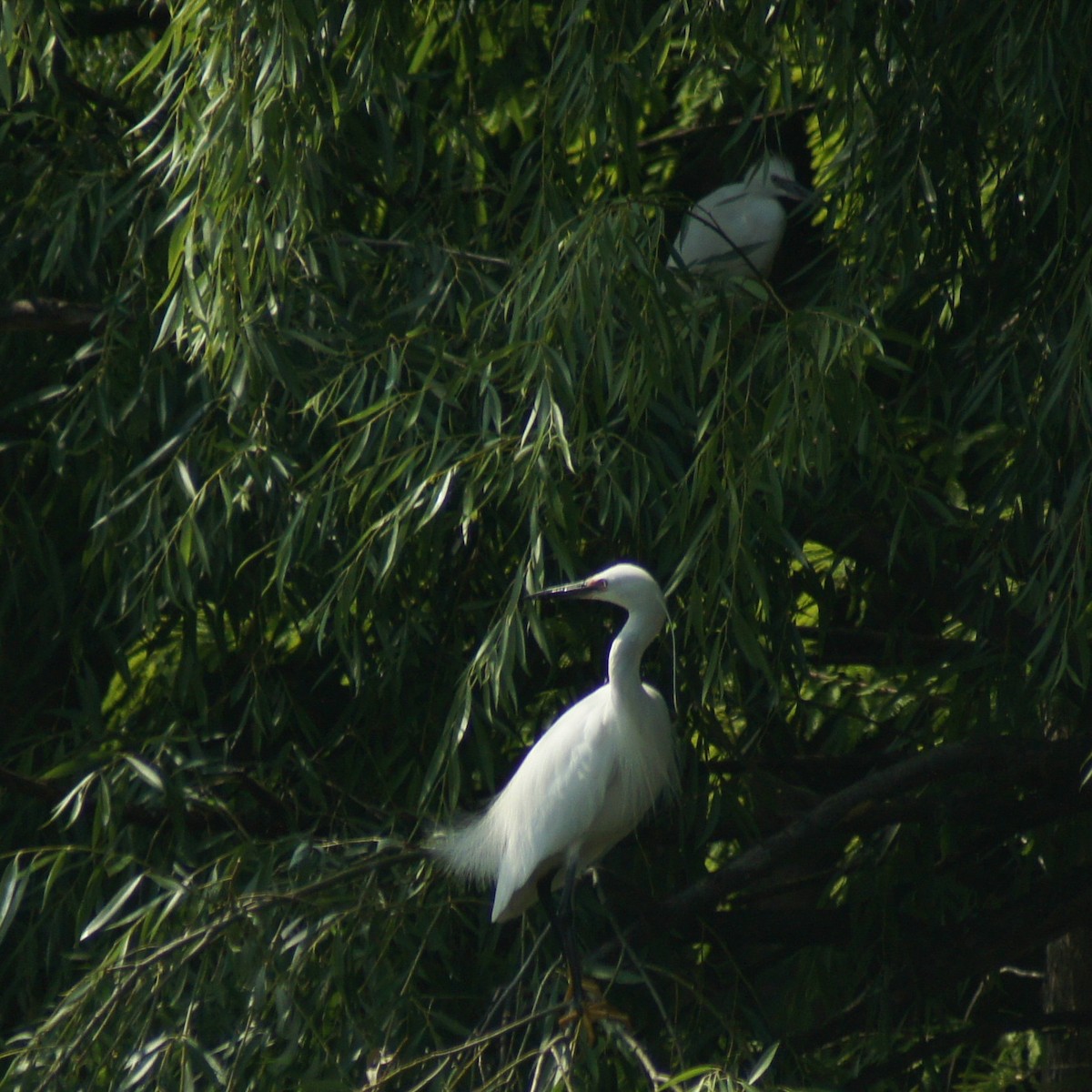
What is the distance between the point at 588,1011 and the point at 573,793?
1.31ft

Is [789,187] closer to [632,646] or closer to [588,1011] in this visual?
[632,646]

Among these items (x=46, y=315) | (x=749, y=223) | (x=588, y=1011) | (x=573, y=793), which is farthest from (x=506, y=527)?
(x=749, y=223)

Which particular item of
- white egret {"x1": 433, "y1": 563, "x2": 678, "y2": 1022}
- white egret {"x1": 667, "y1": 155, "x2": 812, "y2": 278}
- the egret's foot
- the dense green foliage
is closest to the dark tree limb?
the dense green foliage

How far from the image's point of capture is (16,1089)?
1.93 m

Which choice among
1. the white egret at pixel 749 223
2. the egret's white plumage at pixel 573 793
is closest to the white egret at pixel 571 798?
the egret's white plumage at pixel 573 793

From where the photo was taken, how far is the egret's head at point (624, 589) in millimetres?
2020

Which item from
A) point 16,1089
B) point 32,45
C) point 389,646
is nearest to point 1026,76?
point 389,646

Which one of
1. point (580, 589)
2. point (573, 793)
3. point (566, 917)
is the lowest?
point (566, 917)

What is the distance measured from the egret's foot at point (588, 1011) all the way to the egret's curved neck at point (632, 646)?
40 centimetres

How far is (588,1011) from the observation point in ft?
6.42

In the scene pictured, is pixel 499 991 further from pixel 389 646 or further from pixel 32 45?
pixel 32 45

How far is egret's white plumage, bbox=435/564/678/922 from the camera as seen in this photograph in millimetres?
2221

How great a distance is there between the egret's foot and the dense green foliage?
4 cm

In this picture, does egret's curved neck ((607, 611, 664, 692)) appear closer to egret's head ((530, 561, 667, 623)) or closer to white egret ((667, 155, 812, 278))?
egret's head ((530, 561, 667, 623))
